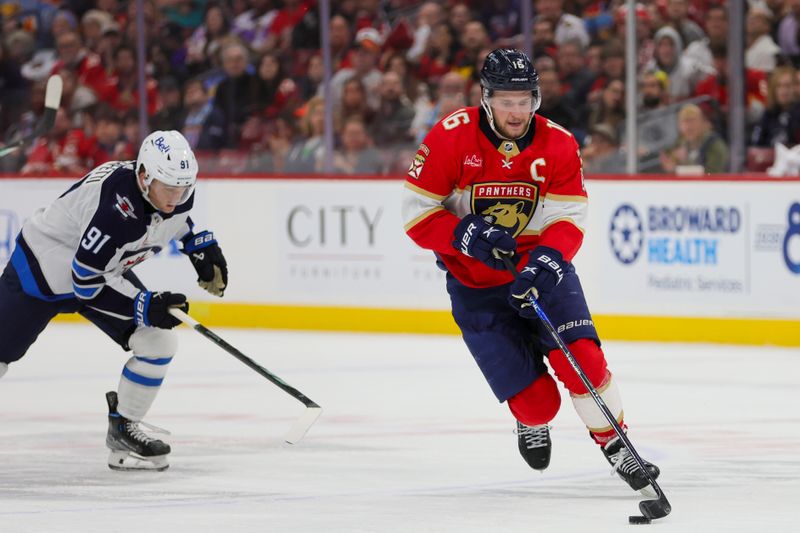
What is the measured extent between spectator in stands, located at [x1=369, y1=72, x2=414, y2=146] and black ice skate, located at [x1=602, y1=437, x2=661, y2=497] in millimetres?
5199

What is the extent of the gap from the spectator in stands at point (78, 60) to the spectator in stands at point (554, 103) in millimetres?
3248

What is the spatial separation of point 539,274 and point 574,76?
15.6ft

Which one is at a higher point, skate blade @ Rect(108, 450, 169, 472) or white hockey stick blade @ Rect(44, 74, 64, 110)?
white hockey stick blade @ Rect(44, 74, 64, 110)

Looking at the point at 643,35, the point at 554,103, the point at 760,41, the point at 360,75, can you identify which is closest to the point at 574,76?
the point at 554,103

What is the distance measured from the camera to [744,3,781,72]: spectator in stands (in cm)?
853

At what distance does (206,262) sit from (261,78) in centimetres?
480

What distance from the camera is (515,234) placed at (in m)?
4.84

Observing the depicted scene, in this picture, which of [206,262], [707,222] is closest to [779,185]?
[707,222]

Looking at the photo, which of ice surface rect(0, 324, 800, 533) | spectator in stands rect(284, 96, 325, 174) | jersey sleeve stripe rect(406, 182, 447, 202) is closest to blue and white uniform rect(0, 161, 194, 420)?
ice surface rect(0, 324, 800, 533)

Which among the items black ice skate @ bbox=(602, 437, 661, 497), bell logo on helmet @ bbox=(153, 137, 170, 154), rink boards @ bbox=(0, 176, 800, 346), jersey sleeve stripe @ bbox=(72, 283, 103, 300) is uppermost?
bell logo on helmet @ bbox=(153, 137, 170, 154)

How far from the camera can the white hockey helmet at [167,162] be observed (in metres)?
5.01

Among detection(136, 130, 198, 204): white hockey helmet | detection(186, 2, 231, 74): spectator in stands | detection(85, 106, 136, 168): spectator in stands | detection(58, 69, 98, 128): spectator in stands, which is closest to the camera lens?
detection(136, 130, 198, 204): white hockey helmet

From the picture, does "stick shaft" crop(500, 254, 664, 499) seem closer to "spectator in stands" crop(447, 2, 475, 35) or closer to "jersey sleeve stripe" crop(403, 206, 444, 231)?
"jersey sleeve stripe" crop(403, 206, 444, 231)

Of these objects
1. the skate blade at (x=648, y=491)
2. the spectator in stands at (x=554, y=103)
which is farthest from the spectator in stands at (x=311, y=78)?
the skate blade at (x=648, y=491)
